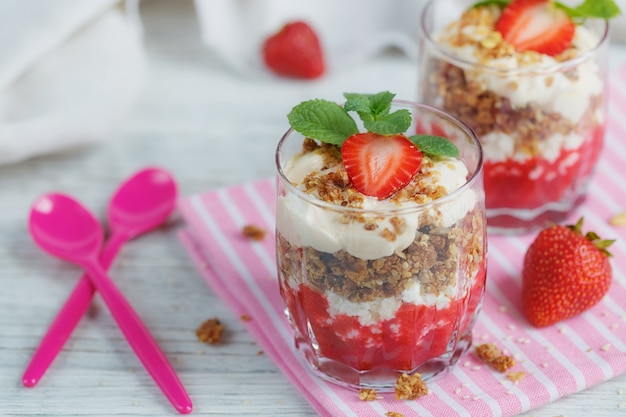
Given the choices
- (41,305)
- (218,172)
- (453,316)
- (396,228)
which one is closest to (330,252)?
(396,228)

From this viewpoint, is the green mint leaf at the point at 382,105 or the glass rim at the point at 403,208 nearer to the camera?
the glass rim at the point at 403,208

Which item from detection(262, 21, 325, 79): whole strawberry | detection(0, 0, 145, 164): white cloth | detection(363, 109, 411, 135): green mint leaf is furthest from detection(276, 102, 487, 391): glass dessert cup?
detection(262, 21, 325, 79): whole strawberry

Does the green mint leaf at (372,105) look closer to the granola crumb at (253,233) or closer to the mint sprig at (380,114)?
the mint sprig at (380,114)

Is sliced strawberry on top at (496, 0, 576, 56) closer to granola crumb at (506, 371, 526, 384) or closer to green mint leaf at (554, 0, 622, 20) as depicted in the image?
green mint leaf at (554, 0, 622, 20)

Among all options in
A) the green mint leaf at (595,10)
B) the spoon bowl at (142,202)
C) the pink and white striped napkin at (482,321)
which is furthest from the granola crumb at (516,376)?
the spoon bowl at (142,202)

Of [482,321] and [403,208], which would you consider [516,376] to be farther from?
[403,208]

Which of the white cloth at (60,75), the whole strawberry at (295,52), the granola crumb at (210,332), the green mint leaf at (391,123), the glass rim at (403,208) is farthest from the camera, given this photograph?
the whole strawberry at (295,52)
